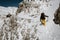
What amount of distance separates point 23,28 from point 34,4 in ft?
24.1

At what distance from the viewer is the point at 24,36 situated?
25453 millimetres

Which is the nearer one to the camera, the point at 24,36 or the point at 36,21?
the point at 24,36

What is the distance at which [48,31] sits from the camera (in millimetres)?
24828

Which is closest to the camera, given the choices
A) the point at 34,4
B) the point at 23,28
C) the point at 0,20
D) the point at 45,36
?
the point at 45,36

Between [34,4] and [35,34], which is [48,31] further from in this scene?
[34,4]

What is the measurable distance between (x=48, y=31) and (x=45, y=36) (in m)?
0.96

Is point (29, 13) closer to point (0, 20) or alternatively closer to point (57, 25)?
point (0, 20)

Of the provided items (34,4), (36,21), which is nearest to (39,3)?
(34,4)

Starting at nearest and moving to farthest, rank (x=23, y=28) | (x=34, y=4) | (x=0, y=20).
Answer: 1. (x=23, y=28)
2. (x=0, y=20)
3. (x=34, y=4)

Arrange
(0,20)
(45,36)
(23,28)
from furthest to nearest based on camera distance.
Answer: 1. (0,20)
2. (23,28)
3. (45,36)

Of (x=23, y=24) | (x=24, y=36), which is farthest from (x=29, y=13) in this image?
(x=24, y=36)

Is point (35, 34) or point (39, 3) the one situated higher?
point (39, 3)

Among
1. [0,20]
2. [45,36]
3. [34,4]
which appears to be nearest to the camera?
[45,36]

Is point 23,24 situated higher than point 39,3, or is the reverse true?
point 39,3
